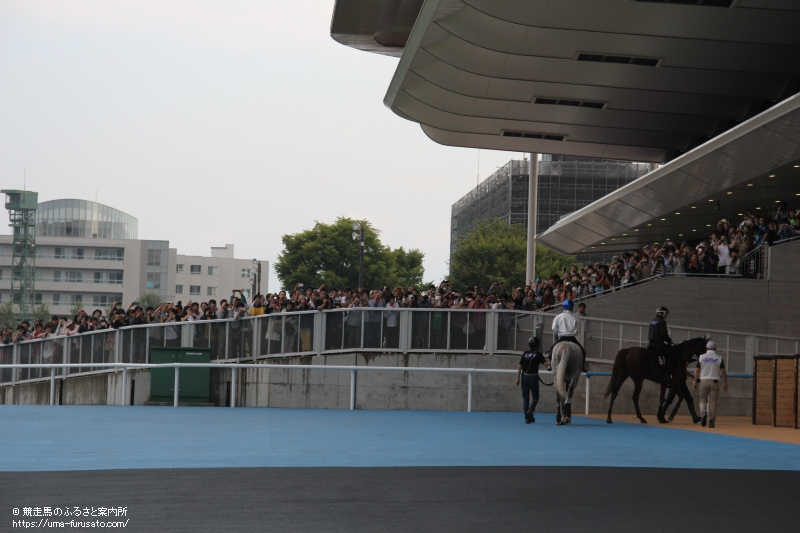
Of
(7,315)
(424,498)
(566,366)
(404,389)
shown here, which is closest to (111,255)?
(7,315)

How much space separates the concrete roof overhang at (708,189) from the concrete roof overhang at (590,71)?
356cm

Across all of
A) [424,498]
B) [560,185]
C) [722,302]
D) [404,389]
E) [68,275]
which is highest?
[560,185]

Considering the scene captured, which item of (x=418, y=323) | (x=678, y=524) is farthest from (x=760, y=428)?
(x=678, y=524)

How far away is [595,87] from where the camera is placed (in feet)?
122

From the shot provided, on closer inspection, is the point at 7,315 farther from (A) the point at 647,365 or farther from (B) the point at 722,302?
(A) the point at 647,365

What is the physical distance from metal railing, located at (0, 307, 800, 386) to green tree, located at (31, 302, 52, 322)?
97.2m

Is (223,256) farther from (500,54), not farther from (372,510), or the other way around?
(372,510)

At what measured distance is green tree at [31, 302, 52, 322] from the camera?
390 feet

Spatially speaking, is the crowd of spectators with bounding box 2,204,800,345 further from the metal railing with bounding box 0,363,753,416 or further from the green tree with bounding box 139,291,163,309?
the green tree with bounding box 139,291,163,309

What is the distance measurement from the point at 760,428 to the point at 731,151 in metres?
11.3

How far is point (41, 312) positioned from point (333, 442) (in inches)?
4466

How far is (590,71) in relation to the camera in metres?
35.4

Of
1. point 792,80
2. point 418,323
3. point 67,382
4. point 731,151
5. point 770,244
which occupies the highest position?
point 792,80

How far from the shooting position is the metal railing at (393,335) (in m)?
25.5
